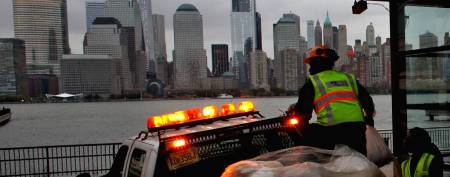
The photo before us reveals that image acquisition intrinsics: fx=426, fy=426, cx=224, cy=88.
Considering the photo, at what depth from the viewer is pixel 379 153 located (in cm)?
529

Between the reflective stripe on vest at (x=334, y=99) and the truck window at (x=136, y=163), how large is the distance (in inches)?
81.3

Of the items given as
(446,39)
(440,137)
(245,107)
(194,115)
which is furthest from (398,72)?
(194,115)

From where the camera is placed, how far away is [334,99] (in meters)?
3.85

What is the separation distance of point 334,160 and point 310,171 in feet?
1.21

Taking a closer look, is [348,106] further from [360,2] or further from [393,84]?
[360,2]

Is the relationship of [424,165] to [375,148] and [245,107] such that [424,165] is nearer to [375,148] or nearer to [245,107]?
[375,148]

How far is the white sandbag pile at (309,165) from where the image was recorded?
10.8 feet

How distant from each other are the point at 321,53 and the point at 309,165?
1.18m

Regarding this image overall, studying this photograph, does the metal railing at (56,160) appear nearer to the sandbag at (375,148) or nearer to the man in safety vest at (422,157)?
the sandbag at (375,148)

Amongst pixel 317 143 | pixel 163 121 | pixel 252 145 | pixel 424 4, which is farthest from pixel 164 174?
pixel 424 4

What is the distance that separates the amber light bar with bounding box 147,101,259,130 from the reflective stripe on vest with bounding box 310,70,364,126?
5.94 ft

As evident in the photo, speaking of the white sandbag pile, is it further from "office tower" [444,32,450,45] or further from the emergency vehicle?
→ "office tower" [444,32,450,45]

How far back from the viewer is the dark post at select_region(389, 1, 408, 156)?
20.3ft

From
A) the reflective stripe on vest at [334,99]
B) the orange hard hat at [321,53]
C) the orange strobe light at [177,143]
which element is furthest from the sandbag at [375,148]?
the orange strobe light at [177,143]
